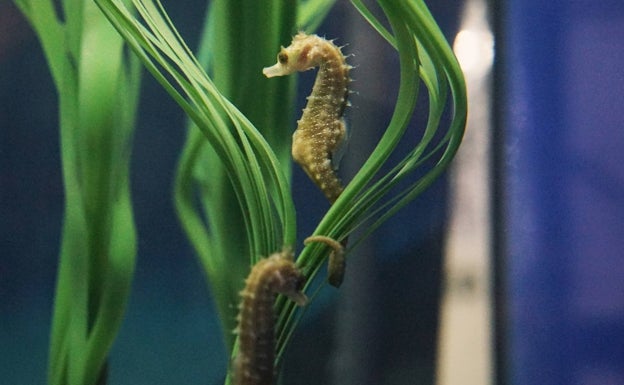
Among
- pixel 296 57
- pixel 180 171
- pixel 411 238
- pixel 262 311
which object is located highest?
pixel 296 57

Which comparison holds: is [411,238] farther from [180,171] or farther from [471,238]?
[180,171]

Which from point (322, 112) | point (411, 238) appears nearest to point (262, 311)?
point (322, 112)

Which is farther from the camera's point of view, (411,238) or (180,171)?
(411,238)

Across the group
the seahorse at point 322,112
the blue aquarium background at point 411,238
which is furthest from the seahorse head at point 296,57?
the blue aquarium background at point 411,238

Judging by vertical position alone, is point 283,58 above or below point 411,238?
above

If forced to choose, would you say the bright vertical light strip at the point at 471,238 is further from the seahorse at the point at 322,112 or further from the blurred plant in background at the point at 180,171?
the seahorse at the point at 322,112

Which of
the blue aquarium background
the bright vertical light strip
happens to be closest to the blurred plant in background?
the blue aquarium background

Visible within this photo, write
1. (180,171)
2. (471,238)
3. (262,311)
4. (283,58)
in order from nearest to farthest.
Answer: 1. (262,311)
2. (283,58)
3. (180,171)
4. (471,238)
